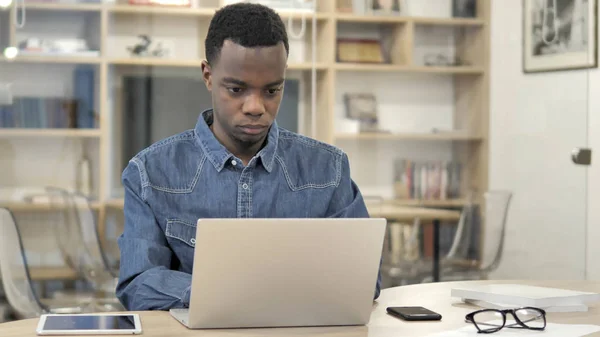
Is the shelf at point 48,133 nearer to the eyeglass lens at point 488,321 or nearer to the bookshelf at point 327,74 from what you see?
the bookshelf at point 327,74

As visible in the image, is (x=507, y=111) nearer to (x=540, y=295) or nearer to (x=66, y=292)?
(x=66, y=292)

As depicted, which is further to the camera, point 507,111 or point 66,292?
point 507,111

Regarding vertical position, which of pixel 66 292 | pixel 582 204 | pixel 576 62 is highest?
pixel 576 62

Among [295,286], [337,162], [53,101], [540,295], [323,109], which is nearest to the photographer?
[295,286]

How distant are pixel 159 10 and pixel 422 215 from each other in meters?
1.38

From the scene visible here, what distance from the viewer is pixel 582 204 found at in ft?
13.6

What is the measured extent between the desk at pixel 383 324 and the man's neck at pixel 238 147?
0.36 metres

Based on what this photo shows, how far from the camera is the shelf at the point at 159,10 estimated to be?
3.65 metres

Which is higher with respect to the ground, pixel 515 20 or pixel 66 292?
pixel 515 20

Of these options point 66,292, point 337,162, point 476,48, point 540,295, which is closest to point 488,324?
point 540,295

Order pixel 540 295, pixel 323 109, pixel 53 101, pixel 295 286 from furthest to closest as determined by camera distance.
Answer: pixel 323 109 < pixel 53 101 < pixel 540 295 < pixel 295 286

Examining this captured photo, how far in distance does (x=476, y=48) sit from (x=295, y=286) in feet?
9.41

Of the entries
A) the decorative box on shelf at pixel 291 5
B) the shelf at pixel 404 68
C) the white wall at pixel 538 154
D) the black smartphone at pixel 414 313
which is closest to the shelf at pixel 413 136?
the white wall at pixel 538 154

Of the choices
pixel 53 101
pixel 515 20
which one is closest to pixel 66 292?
pixel 53 101
